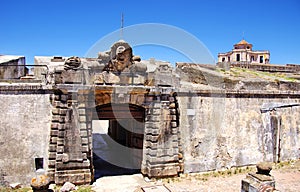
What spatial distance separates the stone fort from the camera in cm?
848

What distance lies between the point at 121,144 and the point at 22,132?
18.2 feet

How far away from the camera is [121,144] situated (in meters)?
13.2

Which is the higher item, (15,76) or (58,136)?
(15,76)

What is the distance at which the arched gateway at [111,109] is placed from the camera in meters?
8.58

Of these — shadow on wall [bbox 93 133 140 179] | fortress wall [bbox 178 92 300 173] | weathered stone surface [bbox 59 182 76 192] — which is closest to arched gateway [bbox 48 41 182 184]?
weathered stone surface [bbox 59 182 76 192]

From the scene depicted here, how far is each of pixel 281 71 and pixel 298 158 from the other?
9.60 m

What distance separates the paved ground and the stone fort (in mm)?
385

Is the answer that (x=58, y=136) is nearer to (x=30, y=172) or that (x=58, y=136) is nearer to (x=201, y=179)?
(x=30, y=172)

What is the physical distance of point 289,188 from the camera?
356 inches

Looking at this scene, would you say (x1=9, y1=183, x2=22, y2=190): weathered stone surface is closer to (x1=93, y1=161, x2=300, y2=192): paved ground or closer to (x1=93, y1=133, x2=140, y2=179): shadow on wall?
(x1=93, y1=161, x2=300, y2=192): paved ground

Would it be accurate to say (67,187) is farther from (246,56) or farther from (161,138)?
(246,56)

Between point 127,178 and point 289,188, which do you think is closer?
point 289,188

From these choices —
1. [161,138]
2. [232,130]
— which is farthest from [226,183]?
[161,138]

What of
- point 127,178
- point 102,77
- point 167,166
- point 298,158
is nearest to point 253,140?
point 298,158
